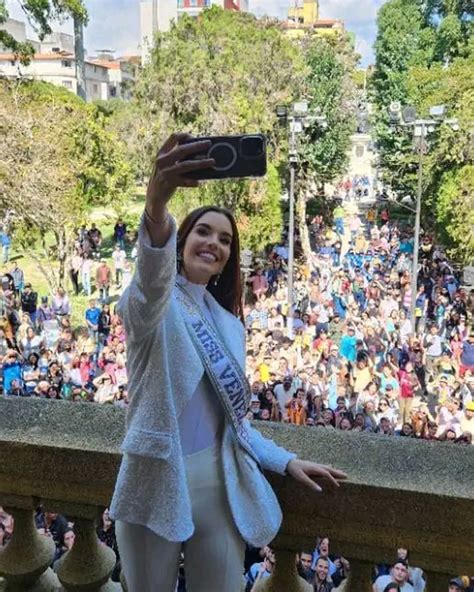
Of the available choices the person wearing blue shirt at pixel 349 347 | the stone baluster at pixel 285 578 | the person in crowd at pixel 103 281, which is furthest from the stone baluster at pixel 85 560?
the person in crowd at pixel 103 281

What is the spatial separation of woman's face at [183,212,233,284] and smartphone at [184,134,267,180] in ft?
1.01

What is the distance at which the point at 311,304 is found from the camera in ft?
67.3

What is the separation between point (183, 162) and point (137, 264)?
0.86 feet

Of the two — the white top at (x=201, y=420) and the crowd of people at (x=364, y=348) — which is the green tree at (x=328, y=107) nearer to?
the crowd of people at (x=364, y=348)

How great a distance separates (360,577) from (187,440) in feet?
2.27

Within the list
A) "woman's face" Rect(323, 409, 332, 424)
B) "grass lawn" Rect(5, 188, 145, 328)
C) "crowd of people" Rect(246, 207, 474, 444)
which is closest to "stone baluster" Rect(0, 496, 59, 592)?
"crowd of people" Rect(246, 207, 474, 444)

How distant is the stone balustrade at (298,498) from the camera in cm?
203

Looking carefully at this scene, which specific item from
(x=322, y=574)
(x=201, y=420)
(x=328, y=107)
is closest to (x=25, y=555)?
(x=201, y=420)

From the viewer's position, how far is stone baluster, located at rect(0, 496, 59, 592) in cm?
232

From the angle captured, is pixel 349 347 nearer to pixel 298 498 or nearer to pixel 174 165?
pixel 298 498

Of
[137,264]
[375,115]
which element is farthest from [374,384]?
[375,115]

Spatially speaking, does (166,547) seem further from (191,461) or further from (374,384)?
(374,384)

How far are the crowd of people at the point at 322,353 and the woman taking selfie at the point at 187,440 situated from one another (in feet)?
1.55

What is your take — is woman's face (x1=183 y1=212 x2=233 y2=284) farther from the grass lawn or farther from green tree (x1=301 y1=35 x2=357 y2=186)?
green tree (x1=301 y1=35 x2=357 y2=186)
